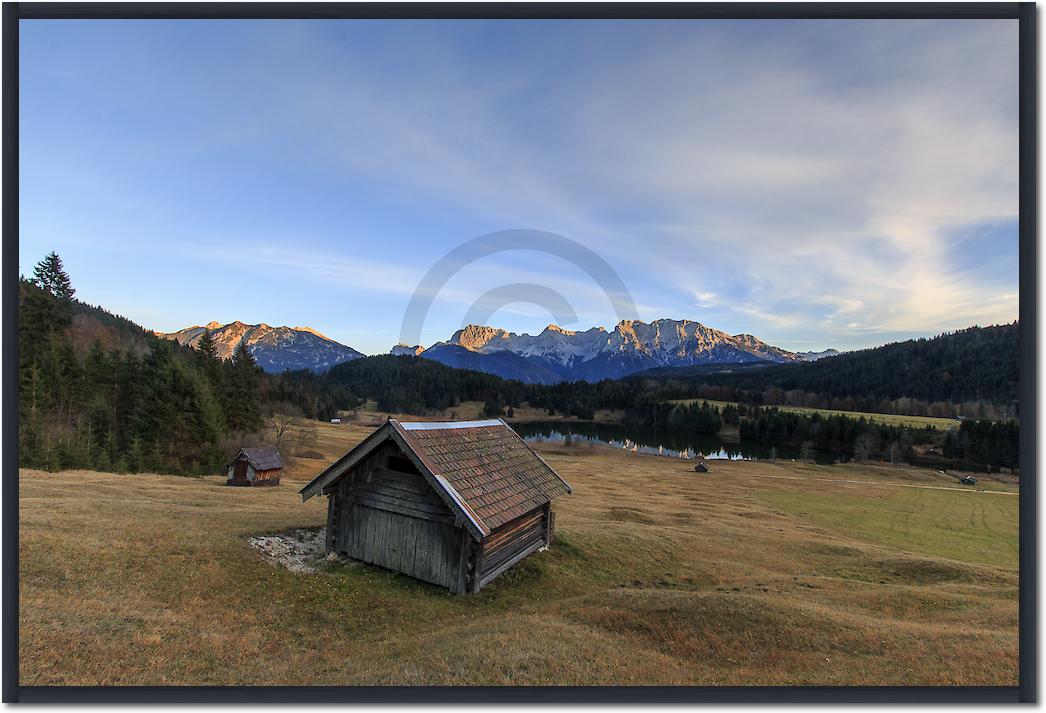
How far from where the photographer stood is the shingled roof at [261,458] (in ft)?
136

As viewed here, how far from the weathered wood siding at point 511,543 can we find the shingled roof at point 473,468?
0.88 m

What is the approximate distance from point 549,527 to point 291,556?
9473 millimetres

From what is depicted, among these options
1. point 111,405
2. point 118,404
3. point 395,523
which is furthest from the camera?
point 118,404

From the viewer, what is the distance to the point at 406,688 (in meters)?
7.90

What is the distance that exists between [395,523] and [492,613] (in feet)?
14.0

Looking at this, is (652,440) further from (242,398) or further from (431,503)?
(431,503)

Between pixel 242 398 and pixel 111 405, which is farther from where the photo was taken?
pixel 242 398

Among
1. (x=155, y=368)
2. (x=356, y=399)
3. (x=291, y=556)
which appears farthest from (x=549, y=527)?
(x=356, y=399)

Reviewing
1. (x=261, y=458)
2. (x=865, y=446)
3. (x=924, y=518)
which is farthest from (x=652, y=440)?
(x=261, y=458)

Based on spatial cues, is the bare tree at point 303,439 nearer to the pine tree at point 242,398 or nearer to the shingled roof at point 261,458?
the pine tree at point 242,398

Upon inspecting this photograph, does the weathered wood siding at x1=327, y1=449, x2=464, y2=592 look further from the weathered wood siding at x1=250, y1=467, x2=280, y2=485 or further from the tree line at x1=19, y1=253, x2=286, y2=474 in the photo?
the tree line at x1=19, y1=253, x2=286, y2=474

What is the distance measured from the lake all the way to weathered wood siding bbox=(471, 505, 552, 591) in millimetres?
82706

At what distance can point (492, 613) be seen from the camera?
12266 millimetres

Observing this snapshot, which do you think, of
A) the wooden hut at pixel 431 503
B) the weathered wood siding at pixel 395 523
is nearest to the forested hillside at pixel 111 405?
the weathered wood siding at pixel 395 523
